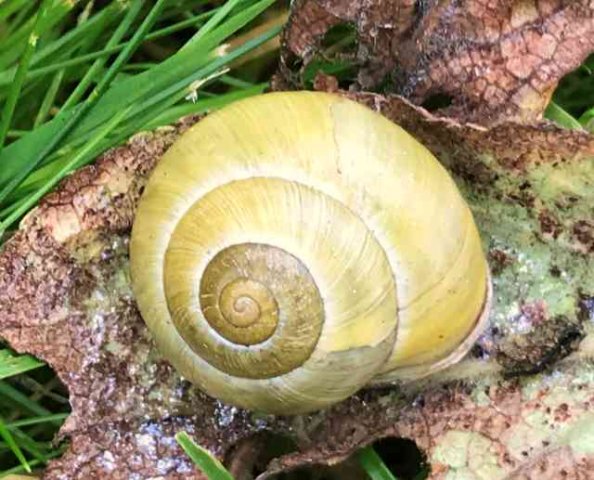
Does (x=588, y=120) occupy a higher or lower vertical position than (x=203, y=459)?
higher

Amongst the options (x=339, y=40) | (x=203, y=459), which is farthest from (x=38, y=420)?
(x=339, y=40)

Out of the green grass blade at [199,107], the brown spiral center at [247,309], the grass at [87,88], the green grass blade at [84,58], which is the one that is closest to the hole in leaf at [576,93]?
the grass at [87,88]

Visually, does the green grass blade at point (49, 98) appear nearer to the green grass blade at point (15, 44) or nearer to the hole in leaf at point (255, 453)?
the green grass blade at point (15, 44)

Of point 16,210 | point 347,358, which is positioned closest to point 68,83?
point 16,210

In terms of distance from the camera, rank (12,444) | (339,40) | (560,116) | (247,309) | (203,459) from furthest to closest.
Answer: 1. (339,40)
2. (560,116)
3. (12,444)
4. (203,459)
5. (247,309)

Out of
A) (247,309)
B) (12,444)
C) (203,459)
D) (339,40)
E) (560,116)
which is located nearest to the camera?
(247,309)

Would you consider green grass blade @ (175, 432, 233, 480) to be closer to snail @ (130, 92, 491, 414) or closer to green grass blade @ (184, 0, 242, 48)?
snail @ (130, 92, 491, 414)

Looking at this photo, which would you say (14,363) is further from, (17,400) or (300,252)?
(300,252)
